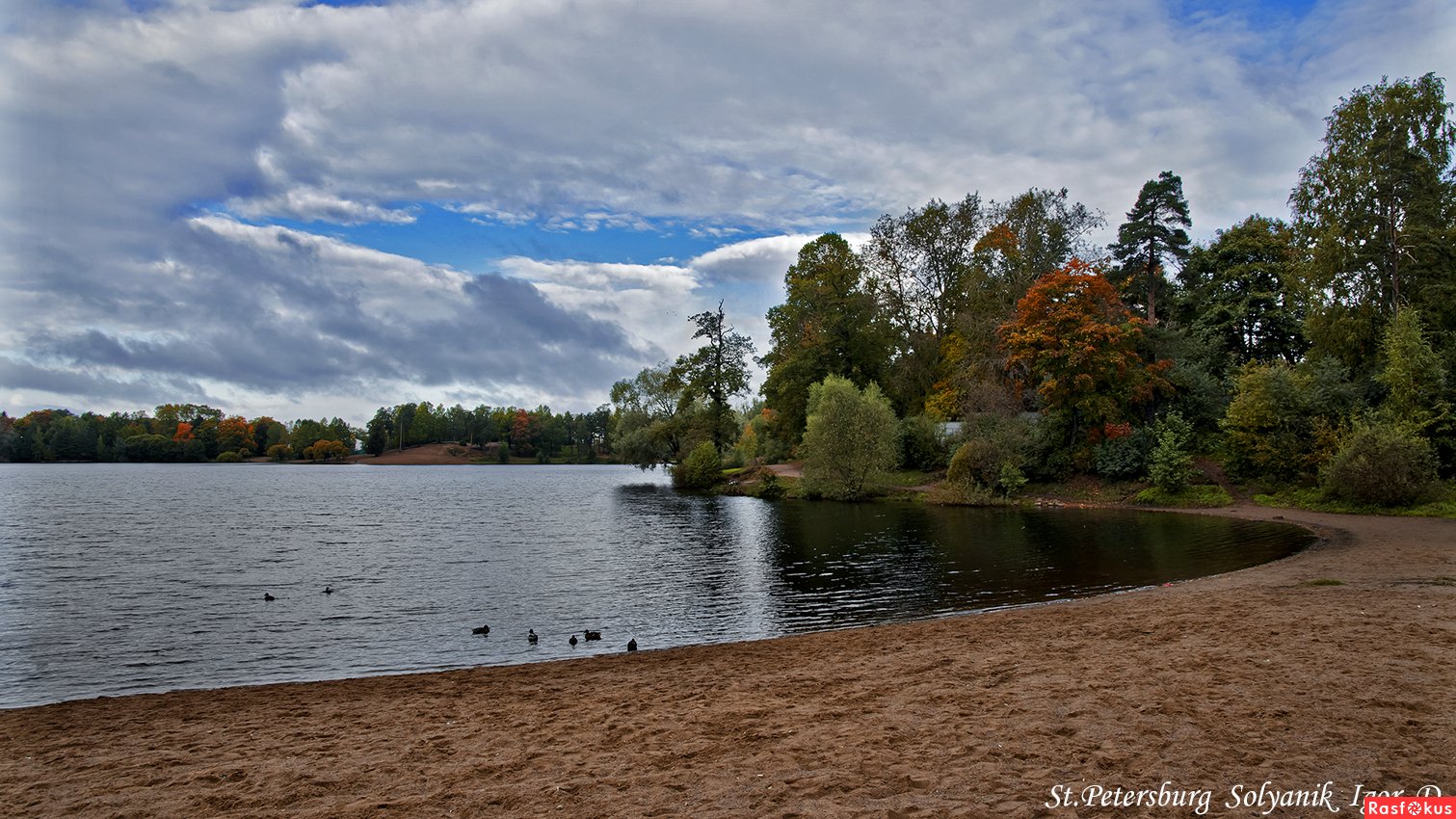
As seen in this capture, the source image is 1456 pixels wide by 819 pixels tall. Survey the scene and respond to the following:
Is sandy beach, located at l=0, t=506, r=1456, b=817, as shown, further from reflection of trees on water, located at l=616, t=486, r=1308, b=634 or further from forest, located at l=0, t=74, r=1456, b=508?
forest, located at l=0, t=74, r=1456, b=508

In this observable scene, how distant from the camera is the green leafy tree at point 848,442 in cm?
4403

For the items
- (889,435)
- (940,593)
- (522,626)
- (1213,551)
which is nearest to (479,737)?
(522,626)

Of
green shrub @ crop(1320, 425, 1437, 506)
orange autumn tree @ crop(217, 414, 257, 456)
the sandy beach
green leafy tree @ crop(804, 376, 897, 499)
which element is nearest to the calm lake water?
the sandy beach

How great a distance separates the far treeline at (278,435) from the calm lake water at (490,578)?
4281 inches

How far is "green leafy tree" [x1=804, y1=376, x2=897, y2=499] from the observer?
44031 mm

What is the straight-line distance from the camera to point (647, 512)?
41.3 meters

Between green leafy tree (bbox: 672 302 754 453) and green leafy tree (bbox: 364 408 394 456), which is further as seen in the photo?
green leafy tree (bbox: 364 408 394 456)

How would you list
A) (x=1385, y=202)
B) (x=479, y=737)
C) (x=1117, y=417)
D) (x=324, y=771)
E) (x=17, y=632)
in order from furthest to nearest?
(x=1117, y=417) → (x=1385, y=202) → (x=17, y=632) → (x=479, y=737) → (x=324, y=771)

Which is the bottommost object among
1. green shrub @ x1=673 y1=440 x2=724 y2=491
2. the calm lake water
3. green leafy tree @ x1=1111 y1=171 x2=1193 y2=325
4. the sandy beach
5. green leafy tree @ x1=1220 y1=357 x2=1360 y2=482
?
the calm lake water

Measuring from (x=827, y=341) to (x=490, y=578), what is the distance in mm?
38002

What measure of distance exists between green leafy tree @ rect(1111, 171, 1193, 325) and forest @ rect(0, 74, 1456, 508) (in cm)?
12

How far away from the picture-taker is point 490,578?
67.5 feet

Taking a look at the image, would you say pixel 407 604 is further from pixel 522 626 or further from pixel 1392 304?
pixel 1392 304

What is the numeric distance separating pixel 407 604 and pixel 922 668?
12.5 meters
